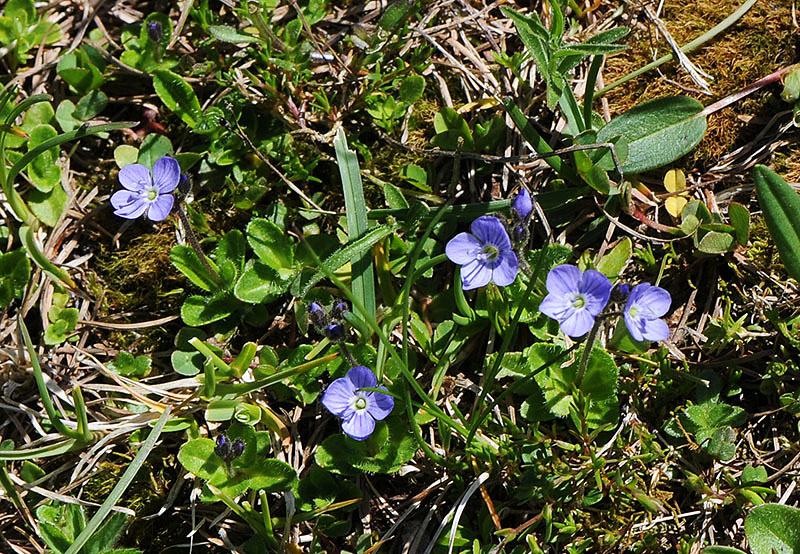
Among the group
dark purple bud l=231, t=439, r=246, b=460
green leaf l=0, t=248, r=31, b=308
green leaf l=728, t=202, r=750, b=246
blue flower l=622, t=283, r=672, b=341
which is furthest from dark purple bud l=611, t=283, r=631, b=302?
green leaf l=0, t=248, r=31, b=308

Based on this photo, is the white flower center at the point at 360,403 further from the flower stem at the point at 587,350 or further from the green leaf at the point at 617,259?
the green leaf at the point at 617,259

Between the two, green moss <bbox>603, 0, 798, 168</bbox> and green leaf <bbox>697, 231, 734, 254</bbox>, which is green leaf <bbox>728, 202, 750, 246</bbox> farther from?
green moss <bbox>603, 0, 798, 168</bbox>

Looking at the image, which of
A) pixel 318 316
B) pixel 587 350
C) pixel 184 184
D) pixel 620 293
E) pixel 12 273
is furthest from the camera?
pixel 12 273

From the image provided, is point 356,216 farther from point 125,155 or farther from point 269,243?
point 125,155

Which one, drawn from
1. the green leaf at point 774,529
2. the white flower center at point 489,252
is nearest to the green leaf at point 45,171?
the white flower center at point 489,252

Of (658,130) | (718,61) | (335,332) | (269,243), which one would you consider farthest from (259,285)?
(718,61)

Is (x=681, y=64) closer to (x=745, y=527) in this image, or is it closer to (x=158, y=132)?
(x=745, y=527)

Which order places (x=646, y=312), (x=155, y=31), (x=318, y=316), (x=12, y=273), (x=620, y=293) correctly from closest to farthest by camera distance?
(x=620, y=293) → (x=646, y=312) → (x=318, y=316) → (x=12, y=273) → (x=155, y=31)

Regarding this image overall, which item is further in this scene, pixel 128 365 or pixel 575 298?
pixel 128 365
